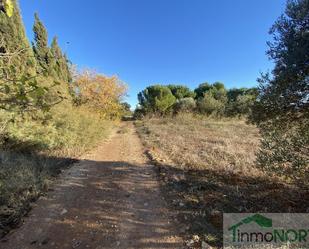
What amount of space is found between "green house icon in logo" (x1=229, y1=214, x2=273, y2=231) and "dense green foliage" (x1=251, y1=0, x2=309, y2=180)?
1.05 m

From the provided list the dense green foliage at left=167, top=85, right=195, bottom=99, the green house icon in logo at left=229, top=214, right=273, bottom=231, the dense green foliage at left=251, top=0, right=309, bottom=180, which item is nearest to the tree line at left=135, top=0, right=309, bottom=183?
the dense green foliage at left=251, top=0, right=309, bottom=180

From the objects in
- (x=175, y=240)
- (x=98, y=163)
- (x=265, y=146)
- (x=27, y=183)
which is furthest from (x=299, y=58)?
(x=98, y=163)

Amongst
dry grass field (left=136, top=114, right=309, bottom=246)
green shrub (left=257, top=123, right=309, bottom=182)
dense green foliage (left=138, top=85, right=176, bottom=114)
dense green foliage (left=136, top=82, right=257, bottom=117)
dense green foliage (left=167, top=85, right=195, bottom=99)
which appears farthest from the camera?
dense green foliage (left=167, top=85, right=195, bottom=99)

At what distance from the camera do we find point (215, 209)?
4324 millimetres

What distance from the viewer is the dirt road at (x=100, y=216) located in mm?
3543

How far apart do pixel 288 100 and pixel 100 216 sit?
4.18 metres

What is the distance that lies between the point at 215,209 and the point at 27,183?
4.26m

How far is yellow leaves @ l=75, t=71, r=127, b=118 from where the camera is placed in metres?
20.6

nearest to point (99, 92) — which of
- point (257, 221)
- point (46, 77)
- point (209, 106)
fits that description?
point (209, 106)

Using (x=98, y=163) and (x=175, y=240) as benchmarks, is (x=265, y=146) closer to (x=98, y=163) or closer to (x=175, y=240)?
(x=175, y=240)

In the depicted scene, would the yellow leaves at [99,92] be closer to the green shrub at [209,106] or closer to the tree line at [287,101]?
the green shrub at [209,106]

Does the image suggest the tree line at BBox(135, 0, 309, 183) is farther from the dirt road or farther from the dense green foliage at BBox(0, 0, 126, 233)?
the dense green foliage at BBox(0, 0, 126, 233)

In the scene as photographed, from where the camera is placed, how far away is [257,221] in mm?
3826

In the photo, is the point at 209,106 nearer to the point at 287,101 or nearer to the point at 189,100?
the point at 189,100
